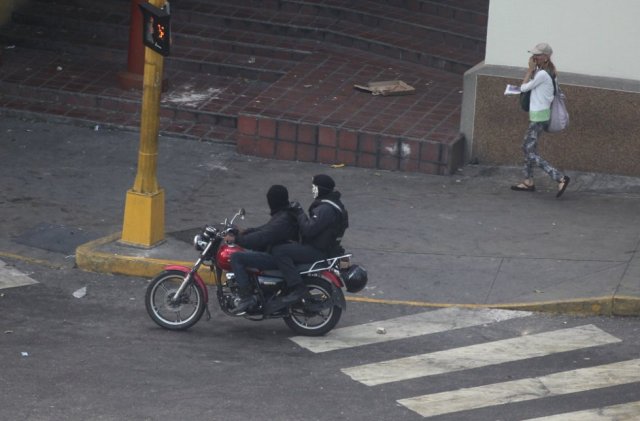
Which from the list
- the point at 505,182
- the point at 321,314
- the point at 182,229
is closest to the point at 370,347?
the point at 321,314

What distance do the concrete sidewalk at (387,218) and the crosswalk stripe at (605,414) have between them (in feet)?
7.52

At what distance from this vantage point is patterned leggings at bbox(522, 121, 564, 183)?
14898 mm

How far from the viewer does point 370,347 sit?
1103 cm

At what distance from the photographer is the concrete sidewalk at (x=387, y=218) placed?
41.0 ft

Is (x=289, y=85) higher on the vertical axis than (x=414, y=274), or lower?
higher

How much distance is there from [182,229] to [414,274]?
2658 millimetres

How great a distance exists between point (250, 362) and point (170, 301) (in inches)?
43.5

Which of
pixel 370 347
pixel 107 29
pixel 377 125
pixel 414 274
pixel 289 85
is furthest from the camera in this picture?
pixel 107 29

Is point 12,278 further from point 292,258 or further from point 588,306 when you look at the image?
point 588,306

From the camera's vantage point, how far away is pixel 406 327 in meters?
11.6

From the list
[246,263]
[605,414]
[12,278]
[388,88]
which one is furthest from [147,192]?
[605,414]

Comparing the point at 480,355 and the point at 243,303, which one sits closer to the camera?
the point at 480,355

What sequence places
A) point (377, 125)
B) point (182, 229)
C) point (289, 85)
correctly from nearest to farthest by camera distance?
1. point (182, 229)
2. point (377, 125)
3. point (289, 85)

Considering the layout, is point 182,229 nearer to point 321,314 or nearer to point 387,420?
point 321,314
